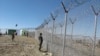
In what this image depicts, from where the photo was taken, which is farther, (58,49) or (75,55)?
(58,49)

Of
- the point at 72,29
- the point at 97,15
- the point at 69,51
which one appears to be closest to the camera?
the point at 97,15

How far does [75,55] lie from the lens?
45.4ft

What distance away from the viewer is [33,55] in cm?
1961

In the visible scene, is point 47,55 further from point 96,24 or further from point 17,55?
point 96,24

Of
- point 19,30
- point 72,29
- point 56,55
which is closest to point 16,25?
point 19,30

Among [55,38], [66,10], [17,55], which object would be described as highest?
[66,10]

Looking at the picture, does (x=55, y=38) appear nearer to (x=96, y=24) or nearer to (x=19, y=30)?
(x=96, y=24)

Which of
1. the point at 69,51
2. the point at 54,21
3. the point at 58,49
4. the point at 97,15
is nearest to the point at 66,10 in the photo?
the point at 97,15

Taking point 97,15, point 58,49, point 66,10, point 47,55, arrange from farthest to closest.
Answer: point 47,55 < point 58,49 < point 97,15 < point 66,10

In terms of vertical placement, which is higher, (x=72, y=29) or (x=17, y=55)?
(x=72, y=29)

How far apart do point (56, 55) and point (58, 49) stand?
0.39 m

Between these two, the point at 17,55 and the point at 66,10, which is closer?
the point at 66,10

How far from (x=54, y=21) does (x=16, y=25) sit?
56868mm

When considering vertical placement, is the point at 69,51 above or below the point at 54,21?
below
